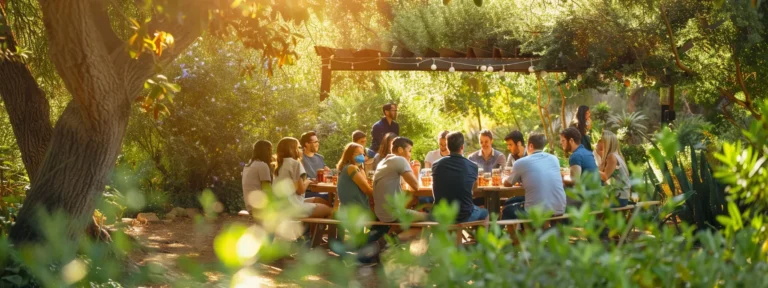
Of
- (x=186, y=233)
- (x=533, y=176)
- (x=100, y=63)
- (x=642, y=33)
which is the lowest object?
(x=186, y=233)

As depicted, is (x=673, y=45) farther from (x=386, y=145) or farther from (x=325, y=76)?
(x=325, y=76)

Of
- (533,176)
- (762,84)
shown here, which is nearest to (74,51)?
(533,176)

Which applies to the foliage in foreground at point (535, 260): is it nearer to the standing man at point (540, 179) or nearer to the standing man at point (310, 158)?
the standing man at point (540, 179)

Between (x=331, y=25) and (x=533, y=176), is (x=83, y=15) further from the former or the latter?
(x=331, y=25)

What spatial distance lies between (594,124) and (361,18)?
6.42 m

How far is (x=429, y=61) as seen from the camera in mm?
14719

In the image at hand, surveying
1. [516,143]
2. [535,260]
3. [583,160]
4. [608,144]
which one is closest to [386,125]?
[516,143]

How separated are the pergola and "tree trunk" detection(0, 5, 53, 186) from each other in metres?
7.34

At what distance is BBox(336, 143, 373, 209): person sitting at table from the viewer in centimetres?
855

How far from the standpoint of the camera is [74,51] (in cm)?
584

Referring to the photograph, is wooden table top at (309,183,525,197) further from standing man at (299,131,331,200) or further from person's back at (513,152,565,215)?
standing man at (299,131,331,200)

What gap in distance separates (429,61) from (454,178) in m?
6.82

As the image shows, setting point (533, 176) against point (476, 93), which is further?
point (476, 93)

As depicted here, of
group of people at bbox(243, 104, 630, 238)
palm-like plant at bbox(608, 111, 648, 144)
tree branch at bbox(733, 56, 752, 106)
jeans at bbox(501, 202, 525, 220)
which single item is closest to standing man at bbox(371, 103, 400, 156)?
group of people at bbox(243, 104, 630, 238)
